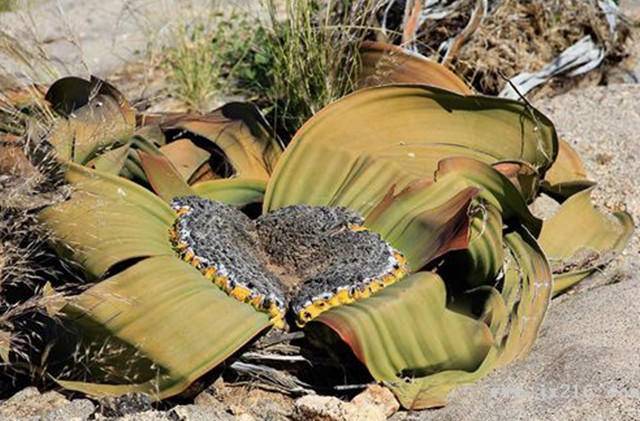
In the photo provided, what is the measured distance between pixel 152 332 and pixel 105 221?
0.27 m

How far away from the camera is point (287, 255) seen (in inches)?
94.3

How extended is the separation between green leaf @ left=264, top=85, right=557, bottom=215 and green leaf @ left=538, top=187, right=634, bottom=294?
13 cm

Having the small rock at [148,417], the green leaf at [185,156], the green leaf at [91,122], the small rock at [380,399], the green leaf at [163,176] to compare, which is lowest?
the small rock at [380,399]

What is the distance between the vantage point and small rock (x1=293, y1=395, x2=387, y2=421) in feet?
6.79

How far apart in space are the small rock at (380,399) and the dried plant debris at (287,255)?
183 mm

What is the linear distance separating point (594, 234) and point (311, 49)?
2.83 feet

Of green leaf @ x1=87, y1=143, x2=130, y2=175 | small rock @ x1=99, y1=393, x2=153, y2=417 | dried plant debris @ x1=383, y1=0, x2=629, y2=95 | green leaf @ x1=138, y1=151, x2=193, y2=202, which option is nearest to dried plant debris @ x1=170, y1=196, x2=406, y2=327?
green leaf @ x1=138, y1=151, x2=193, y2=202

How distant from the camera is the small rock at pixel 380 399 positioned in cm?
216

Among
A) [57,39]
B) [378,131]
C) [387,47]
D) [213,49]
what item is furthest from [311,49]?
[57,39]

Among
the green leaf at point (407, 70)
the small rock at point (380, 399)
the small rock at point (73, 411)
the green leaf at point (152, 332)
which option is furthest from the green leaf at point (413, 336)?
the green leaf at point (407, 70)

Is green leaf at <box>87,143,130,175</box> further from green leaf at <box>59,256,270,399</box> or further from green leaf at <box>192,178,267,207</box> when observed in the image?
green leaf at <box>59,256,270,399</box>

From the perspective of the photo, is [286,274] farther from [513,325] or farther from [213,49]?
[213,49]

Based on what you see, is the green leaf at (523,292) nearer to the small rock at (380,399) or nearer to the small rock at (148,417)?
the small rock at (380,399)

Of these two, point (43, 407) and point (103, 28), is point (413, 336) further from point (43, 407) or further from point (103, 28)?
point (103, 28)
